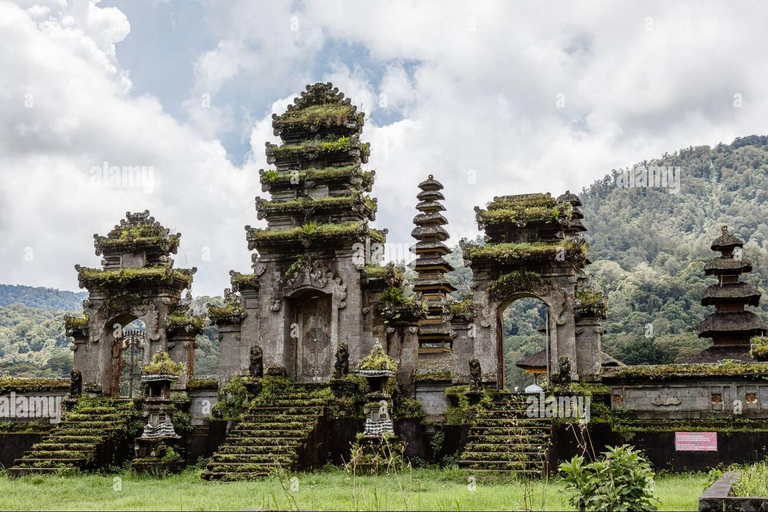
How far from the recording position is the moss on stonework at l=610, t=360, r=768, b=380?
68.8ft

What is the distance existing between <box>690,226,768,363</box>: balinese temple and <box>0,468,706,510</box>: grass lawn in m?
10.3

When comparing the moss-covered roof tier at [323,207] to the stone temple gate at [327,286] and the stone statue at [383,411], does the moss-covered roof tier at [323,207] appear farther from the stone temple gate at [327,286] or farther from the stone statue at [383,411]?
the stone statue at [383,411]

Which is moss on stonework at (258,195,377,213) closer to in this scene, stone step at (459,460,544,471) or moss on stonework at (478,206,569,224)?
moss on stonework at (478,206,569,224)

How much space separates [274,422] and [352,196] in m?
7.20

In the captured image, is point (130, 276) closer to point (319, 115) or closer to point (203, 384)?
point (203, 384)

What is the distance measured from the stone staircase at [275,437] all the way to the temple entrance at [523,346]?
5.40m

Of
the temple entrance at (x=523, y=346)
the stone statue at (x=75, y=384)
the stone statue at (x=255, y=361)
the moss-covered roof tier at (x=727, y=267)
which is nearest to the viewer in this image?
the stone statue at (x=255, y=361)

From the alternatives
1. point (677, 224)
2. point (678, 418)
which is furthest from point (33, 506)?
point (677, 224)

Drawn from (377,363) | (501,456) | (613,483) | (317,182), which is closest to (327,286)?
(317,182)

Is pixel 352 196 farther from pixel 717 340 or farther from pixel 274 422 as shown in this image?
pixel 717 340

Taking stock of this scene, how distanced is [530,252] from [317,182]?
23.6 ft

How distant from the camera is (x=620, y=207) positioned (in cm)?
11875

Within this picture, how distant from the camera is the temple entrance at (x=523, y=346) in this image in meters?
32.5

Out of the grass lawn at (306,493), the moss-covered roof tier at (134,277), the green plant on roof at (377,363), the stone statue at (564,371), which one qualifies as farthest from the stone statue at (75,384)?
the stone statue at (564,371)
